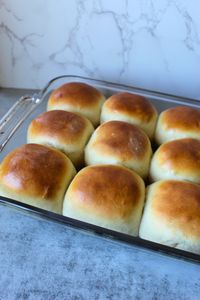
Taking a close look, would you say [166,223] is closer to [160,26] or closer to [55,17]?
[160,26]

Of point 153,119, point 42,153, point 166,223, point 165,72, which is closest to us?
point 166,223

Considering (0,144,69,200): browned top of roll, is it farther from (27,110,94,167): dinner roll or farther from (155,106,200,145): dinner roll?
(155,106,200,145): dinner roll

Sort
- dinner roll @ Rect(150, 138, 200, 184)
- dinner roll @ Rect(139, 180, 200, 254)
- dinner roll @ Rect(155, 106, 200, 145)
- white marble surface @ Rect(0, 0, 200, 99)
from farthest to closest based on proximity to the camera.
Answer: white marble surface @ Rect(0, 0, 200, 99) → dinner roll @ Rect(155, 106, 200, 145) → dinner roll @ Rect(150, 138, 200, 184) → dinner roll @ Rect(139, 180, 200, 254)

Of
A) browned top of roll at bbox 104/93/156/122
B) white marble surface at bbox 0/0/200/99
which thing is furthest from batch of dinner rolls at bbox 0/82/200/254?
white marble surface at bbox 0/0/200/99

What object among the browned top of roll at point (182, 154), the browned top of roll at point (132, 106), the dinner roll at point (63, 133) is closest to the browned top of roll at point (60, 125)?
the dinner roll at point (63, 133)

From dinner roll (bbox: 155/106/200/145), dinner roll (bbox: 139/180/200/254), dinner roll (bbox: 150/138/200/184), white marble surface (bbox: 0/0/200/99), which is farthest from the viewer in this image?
white marble surface (bbox: 0/0/200/99)

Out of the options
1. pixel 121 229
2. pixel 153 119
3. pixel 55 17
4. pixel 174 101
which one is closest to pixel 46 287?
pixel 121 229
